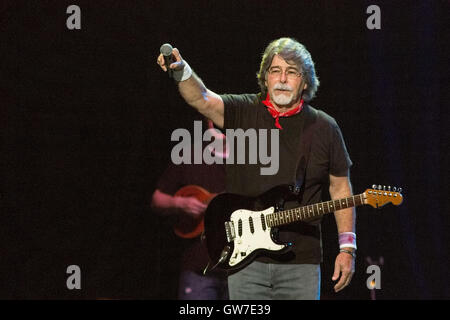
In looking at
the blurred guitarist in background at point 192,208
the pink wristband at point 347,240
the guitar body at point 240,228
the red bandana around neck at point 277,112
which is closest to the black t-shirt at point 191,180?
the blurred guitarist in background at point 192,208

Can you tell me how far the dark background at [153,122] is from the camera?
3736 mm

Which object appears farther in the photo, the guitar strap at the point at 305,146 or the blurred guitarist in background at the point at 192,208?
the blurred guitarist in background at the point at 192,208

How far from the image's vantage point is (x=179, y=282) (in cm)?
372

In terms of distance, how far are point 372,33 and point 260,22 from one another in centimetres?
75

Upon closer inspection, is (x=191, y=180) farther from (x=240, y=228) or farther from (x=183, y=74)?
(x=183, y=74)

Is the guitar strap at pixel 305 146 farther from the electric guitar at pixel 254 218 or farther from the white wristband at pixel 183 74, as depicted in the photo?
the white wristband at pixel 183 74

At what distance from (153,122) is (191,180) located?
0.49 meters

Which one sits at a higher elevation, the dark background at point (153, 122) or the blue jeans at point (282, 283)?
the dark background at point (153, 122)

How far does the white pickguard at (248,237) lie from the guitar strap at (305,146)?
0.58 feet

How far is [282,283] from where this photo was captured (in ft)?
8.91

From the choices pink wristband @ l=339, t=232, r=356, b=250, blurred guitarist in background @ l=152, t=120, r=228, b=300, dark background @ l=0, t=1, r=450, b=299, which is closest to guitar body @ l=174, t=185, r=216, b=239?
blurred guitarist in background @ l=152, t=120, r=228, b=300

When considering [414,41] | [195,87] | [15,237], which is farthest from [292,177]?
[15,237]

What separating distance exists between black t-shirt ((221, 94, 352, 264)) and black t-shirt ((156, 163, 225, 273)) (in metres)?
0.92
